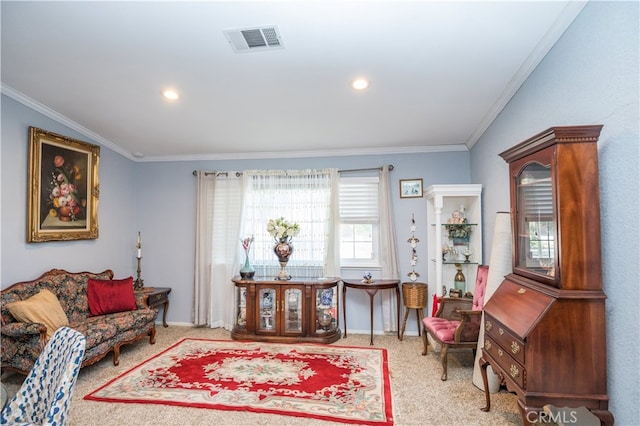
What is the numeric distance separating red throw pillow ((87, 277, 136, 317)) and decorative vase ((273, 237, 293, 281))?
5.77ft

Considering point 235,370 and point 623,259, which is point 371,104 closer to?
point 623,259

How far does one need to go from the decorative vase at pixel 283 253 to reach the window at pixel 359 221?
2.56ft

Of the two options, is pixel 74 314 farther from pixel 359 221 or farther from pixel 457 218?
pixel 457 218

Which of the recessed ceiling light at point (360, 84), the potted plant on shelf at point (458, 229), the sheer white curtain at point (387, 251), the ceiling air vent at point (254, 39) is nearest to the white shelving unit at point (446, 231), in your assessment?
the potted plant on shelf at point (458, 229)

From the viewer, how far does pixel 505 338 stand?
204 centimetres

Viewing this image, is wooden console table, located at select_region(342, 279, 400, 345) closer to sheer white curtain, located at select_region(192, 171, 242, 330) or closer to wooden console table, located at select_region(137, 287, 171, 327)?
sheer white curtain, located at select_region(192, 171, 242, 330)

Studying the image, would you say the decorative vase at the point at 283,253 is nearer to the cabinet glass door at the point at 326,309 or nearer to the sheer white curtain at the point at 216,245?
the cabinet glass door at the point at 326,309

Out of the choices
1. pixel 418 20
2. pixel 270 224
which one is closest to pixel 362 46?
pixel 418 20

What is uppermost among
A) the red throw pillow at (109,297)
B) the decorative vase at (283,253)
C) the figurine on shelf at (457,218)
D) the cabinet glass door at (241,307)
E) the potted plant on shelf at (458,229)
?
the figurine on shelf at (457,218)

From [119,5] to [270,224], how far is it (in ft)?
9.54

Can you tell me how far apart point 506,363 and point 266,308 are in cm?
299

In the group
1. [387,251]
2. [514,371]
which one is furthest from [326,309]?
[514,371]

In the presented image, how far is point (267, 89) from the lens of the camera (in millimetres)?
3061

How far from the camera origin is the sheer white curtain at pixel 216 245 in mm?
4906
